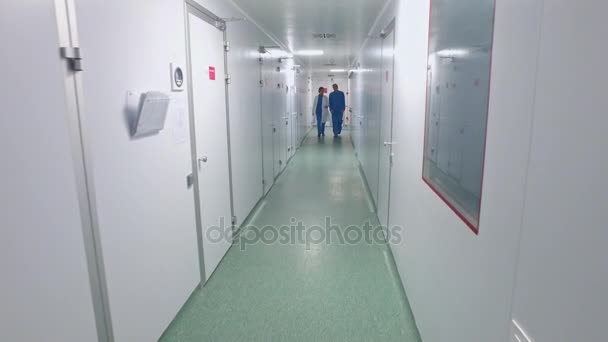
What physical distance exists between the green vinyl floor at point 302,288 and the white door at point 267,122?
3.17ft

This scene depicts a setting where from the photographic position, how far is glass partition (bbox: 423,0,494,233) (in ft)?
4.20

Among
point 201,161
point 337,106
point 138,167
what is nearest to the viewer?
point 138,167

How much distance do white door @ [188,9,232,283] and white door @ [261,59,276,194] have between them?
1.92m

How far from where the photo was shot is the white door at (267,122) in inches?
212

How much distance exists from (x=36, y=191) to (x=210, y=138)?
1877mm

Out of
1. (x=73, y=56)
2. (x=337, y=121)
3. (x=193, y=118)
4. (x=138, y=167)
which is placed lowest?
(x=337, y=121)

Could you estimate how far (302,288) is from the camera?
113 inches

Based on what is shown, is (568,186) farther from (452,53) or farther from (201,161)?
(201,161)

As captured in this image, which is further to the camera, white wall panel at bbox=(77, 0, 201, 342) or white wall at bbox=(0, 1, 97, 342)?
white wall panel at bbox=(77, 0, 201, 342)

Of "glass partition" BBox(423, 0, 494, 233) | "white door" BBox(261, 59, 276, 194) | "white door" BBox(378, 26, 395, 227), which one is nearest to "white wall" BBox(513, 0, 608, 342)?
"glass partition" BBox(423, 0, 494, 233)

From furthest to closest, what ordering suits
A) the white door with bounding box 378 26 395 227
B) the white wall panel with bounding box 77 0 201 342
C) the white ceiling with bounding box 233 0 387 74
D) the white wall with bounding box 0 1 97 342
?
the white ceiling with bounding box 233 0 387 74
the white door with bounding box 378 26 395 227
the white wall panel with bounding box 77 0 201 342
the white wall with bounding box 0 1 97 342

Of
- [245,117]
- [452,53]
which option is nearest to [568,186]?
[452,53]

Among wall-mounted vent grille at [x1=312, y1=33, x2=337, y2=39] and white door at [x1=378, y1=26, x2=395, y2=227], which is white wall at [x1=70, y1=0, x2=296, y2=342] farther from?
wall-mounted vent grille at [x1=312, y1=33, x2=337, y2=39]

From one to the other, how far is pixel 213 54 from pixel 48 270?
2.28 metres
